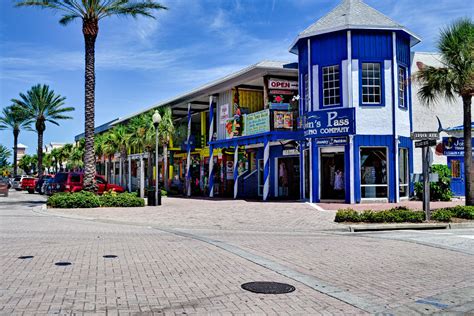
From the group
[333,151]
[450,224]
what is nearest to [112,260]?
[450,224]

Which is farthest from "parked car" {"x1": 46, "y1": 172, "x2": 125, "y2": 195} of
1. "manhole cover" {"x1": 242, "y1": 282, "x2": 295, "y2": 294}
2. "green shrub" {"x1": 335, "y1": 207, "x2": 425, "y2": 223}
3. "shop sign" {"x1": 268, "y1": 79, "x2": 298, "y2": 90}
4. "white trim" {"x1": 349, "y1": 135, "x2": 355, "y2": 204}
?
"manhole cover" {"x1": 242, "y1": 282, "x2": 295, "y2": 294}

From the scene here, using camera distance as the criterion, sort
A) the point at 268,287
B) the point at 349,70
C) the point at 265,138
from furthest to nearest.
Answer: the point at 265,138 → the point at 349,70 → the point at 268,287

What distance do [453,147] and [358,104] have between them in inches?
293

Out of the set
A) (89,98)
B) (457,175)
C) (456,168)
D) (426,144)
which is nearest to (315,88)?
(426,144)

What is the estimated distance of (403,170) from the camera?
24.0 metres

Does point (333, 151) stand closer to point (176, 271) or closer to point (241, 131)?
point (241, 131)

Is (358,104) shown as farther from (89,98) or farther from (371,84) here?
(89,98)

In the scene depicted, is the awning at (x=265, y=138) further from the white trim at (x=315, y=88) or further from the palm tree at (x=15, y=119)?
the palm tree at (x=15, y=119)

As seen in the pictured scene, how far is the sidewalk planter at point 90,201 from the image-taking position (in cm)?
2161

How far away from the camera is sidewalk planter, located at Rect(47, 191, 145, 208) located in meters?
21.6

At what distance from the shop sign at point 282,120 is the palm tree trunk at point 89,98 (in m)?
9.31

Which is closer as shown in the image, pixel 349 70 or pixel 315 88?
pixel 349 70

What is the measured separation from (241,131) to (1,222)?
51.3 ft

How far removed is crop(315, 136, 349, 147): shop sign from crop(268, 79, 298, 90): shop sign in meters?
5.03
